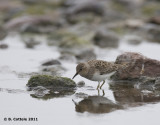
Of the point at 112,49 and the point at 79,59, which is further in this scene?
the point at 112,49

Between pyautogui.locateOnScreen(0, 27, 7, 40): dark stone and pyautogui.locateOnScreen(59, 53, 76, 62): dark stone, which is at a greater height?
pyautogui.locateOnScreen(0, 27, 7, 40): dark stone

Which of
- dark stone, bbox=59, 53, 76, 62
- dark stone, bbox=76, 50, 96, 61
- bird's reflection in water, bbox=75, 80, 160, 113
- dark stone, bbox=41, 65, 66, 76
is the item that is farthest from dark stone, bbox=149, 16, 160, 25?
bird's reflection in water, bbox=75, 80, 160, 113

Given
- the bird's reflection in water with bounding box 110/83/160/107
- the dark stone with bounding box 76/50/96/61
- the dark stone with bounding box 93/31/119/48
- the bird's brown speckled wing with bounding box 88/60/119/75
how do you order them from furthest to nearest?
the dark stone with bounding box 93/31/119/48, the dark stone with bounding box 76/50/96/61, the bird's brown speckled wing with bounding box 88/60/119/75, the bird's reflection in water with bounding box 110/83/160/107

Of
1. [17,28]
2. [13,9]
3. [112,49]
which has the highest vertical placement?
[13,9]

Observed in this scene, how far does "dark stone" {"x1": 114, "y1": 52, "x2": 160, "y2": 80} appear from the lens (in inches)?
482

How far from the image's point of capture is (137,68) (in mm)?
12312

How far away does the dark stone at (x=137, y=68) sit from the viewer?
40.2 ft

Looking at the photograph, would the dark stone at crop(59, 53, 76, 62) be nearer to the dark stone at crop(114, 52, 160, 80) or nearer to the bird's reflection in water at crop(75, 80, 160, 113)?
the dark stone at crop(114, 52, 160, 80)

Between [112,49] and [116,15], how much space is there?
827 centimetres

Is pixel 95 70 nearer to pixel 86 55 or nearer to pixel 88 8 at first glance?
pixel 86 55

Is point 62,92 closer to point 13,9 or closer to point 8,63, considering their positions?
point 8,63

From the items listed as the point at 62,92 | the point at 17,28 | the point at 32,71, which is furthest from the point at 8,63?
the point at 17,28

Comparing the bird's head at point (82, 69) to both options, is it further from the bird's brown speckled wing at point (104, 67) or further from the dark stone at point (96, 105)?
the dark stone at point (96, 105)

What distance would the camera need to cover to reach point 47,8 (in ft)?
95.3
